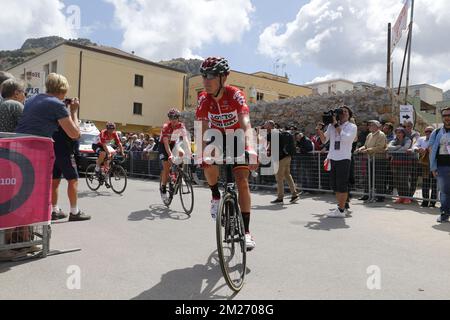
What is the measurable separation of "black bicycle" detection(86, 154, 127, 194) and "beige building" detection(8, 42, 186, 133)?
25.8 metres

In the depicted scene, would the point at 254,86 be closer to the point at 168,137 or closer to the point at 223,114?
the point at 168,137

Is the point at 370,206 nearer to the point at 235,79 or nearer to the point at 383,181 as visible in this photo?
the point at 383,181

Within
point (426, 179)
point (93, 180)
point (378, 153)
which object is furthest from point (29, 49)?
point (426, 179)

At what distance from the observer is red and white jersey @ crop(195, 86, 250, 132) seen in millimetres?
4195

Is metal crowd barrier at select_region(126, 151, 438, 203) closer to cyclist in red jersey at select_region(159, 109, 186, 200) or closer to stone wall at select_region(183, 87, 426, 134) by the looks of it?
cyclist in red jersey at select_region(159, 109, 186, 200)

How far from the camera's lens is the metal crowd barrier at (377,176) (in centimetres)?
900

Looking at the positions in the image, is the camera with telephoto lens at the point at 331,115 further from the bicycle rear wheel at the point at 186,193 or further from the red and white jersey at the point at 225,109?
the red and white jersey at the point at 225,109

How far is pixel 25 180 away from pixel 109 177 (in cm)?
683

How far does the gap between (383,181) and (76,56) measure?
3235cm

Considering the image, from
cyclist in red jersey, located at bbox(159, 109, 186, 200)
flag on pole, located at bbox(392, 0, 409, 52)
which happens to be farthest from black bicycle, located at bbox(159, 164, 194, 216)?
flag on pole, located at bbox(392, 0, 409, 52)

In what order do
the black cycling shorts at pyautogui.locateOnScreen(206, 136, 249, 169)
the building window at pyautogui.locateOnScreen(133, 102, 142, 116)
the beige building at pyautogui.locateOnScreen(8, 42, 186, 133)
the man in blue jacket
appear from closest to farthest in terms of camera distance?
the black cycling shorts at pyautogui.locateOnScreen(206, 136, 249, 169)
the man in blue jacket
the beige building at pyautogui.locateOnScreen(8, 42, 186, 133)
the building window at pyautogui.locateOnScreen(133, 102, 142, 116)

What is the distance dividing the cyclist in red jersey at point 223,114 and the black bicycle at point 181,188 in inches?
128

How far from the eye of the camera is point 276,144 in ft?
32.6

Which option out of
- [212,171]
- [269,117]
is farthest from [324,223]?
[269,117]
